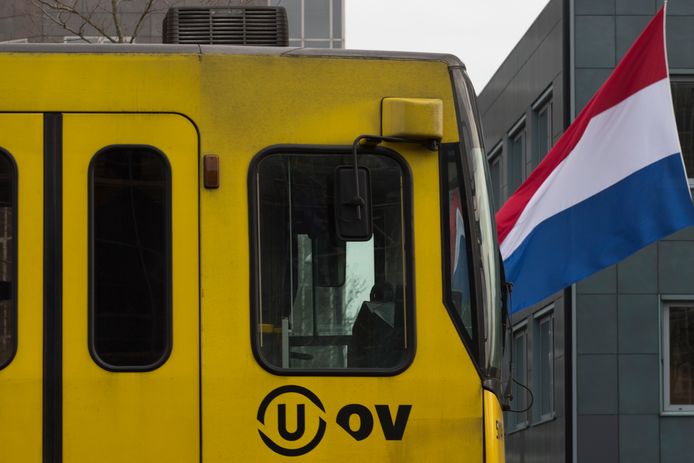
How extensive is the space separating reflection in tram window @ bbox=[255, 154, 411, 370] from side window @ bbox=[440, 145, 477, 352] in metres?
0.20

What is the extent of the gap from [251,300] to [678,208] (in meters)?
6.23

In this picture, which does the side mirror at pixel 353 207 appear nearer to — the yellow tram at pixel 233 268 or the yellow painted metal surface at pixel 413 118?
the yellow tram at pixel 233 268

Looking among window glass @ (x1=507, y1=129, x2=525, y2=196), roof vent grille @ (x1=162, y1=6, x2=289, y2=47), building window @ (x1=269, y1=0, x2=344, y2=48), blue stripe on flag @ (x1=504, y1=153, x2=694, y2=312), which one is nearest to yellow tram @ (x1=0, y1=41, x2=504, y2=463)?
roof vent grille @ (x1=162, y1=6, x2=289, y2=47)

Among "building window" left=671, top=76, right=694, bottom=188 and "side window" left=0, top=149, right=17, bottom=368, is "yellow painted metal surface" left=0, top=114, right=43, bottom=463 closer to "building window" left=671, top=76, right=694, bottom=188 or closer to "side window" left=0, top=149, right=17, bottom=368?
"side window" left=0, top=149, right=17, bottom=368

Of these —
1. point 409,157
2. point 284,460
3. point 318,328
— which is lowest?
point 284,460

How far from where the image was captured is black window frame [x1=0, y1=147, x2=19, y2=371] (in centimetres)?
723

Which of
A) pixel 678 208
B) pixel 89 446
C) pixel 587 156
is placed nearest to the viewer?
pixel 89 446

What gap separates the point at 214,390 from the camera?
728 cm

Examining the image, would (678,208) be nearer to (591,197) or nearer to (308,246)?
(591,197)

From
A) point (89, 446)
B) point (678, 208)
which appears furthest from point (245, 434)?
point (678, 208)

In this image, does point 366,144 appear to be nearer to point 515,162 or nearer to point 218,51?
point 218,51

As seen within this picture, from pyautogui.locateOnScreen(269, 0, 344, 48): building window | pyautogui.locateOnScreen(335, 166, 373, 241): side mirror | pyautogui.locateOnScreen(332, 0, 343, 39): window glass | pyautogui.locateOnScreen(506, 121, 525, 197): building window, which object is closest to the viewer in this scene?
pyautogui.locateOnScreen(335, 166, 373, 241): side mirror

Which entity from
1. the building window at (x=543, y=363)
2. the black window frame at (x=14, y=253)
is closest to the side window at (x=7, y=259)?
the black window frame at (x=14, y=253)

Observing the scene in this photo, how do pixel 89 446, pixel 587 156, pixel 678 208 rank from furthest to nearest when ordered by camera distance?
pixel 587 156
pixel 678 208
pixel 89 446
